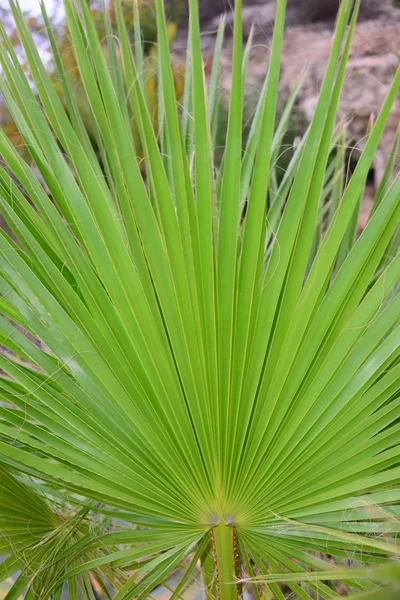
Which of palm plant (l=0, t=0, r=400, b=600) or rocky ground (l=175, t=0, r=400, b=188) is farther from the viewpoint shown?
rocky ground (l=175, t=0, r=400, b=188)

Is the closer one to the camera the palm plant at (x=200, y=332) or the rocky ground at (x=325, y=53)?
the palm plant at (x=200, y=332)

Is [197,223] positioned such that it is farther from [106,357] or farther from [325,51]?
[325,51]

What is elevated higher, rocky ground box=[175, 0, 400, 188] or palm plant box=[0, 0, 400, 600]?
rocky ground box=[175, 0, 400, 188]

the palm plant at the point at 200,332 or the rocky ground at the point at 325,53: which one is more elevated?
the rocky ground at the point at 325,53

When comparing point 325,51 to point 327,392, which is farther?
point 325,51

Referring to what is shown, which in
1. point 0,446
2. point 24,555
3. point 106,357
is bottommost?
point 24,555

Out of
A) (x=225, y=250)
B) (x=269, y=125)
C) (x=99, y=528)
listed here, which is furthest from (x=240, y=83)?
(x=99, y=528)

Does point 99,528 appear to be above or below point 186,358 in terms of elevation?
below

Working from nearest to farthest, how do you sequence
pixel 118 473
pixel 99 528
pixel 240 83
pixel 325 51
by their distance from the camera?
pixel 240 83
pixel 118 473
pixel 99 528
pixel 325 51
